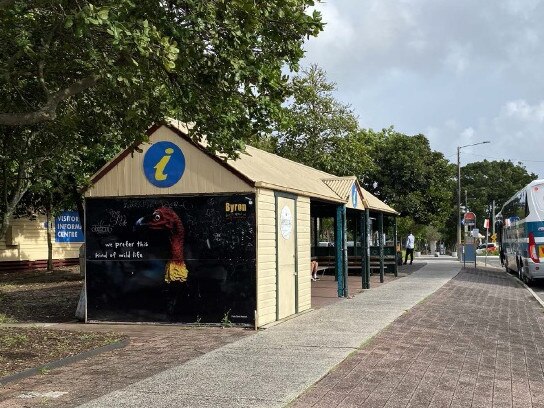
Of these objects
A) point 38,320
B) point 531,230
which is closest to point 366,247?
point 531,230

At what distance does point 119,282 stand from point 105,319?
2.39 ft

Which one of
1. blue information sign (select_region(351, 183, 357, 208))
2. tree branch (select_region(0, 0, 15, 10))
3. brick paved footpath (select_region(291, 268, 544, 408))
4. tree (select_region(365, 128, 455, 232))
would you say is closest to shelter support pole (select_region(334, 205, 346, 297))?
blue information sign (select_region(351, 183, 357, 208))

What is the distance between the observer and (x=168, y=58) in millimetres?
7633

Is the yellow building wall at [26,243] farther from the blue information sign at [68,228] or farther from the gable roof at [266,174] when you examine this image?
the gable roof at [266,174]

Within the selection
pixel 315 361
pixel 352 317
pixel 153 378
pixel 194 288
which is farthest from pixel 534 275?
pixel 153 378

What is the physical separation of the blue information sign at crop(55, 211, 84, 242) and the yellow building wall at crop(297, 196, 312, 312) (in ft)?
57.2

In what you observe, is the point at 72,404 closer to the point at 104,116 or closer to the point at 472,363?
the point at 472,363

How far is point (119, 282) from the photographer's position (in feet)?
39.3

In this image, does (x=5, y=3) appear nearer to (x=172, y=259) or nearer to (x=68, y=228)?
(x=172, y=259)

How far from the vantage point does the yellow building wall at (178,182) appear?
37.1 ft

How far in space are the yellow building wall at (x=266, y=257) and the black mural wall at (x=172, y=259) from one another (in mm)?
123

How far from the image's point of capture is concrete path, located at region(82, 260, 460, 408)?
648cm

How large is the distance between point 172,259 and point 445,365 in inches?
209

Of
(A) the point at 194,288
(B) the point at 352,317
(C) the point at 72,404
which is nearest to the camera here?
(C) the point at 72,404
